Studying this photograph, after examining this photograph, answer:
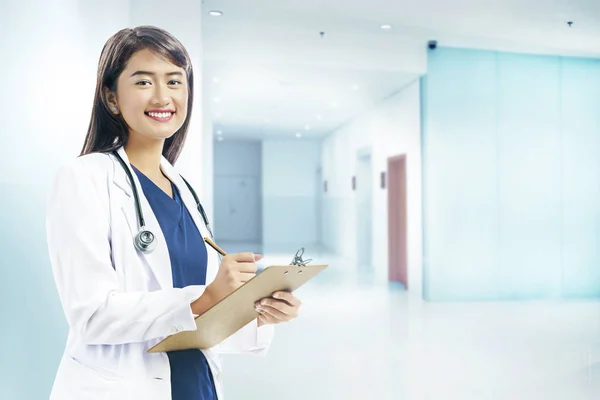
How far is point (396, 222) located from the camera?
9.88 m

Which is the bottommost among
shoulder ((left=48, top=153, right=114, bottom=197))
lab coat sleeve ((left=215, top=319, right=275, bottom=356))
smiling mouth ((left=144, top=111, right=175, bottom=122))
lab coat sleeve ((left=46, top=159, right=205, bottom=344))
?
lab coat sleeve ((left=215, top=319, right=275, bottom=356))

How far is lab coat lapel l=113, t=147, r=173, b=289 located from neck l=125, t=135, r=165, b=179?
0.13 metres

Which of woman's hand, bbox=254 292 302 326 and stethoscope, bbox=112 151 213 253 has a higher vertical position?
stethoscope, bbox=112 151 213 253

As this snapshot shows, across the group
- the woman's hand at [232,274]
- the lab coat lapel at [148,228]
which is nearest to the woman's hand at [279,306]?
the woman's hand at [232,274]

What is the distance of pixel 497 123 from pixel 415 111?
127cm

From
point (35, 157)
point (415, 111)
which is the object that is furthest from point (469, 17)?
point (35, 157)

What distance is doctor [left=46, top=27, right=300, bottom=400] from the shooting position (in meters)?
1.09

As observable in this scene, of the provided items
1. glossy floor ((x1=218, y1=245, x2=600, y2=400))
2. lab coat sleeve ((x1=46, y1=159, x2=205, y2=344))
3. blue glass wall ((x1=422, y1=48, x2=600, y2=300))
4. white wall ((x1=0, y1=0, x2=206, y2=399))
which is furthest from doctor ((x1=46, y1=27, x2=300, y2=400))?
blue glass wall ((x1=422, y1=48, x2=600, y2=300))

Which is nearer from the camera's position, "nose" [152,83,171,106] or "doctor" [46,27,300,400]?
"doctor" [46,27,300,400]

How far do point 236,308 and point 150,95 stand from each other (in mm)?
552

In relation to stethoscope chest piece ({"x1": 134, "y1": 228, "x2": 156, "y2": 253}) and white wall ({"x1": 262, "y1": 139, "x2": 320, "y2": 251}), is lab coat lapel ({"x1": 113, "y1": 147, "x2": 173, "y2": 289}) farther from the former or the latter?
white wall ({"x1": 262, "y1": 139, "x2": 320, "y2": 251})

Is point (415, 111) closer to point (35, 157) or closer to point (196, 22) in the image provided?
point (196, 22)

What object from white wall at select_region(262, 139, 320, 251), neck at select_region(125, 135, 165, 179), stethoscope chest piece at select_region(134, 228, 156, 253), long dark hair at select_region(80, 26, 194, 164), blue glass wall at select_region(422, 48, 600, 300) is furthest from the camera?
white wall at select_region(262, 139, 320, 251)

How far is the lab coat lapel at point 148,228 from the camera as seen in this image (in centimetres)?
121
